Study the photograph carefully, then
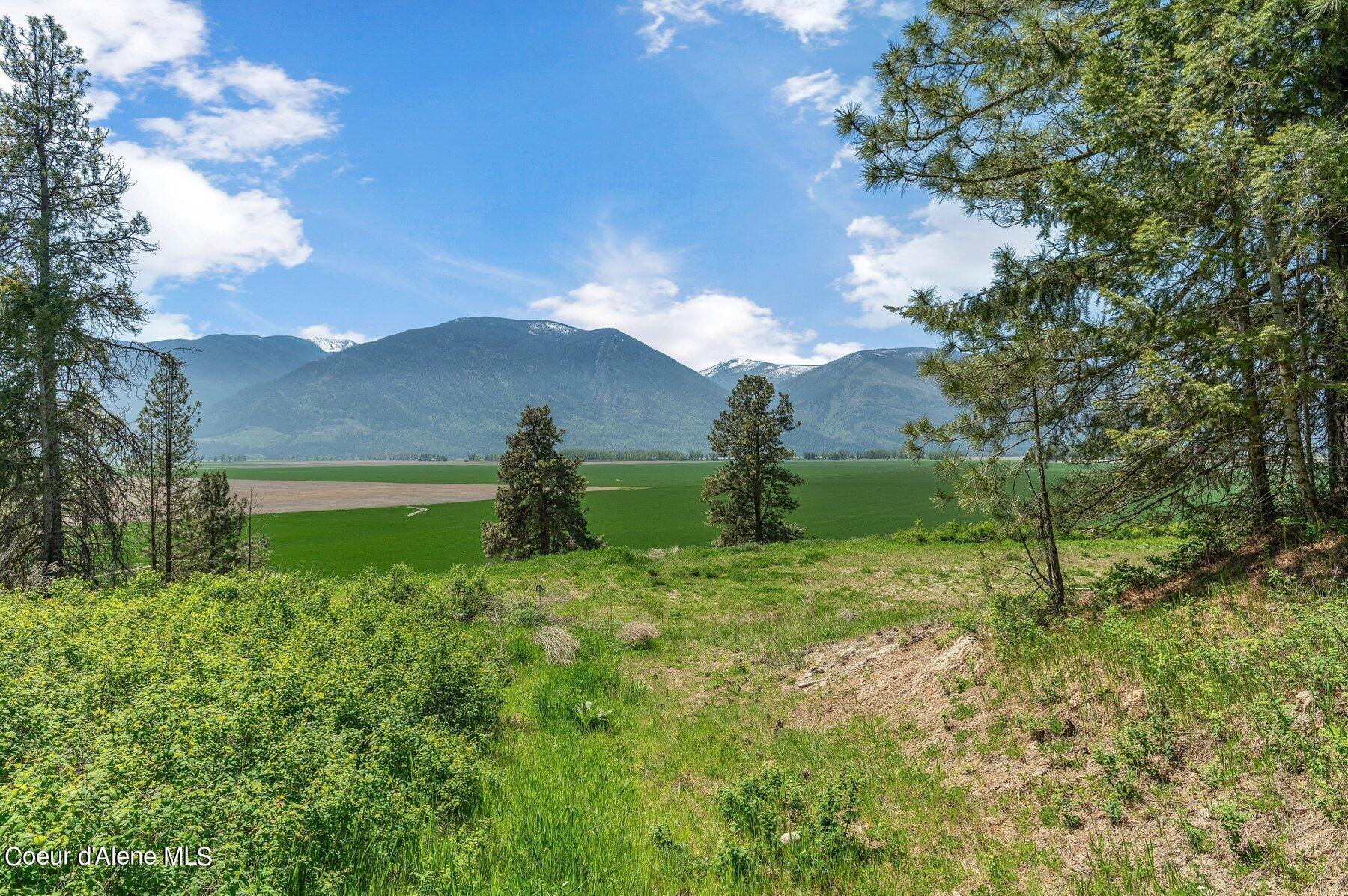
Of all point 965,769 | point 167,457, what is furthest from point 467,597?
point 167,457

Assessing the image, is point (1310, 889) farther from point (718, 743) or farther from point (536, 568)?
point (536, 568)

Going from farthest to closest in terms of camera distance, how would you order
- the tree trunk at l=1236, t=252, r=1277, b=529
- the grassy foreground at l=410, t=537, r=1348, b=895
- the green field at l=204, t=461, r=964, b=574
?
the green field at l=204, t=461, r=964, b=574 → the tree trunk at l=1236, t=252, r=1277, b=529 → the grassy foreground at l=410, t=537, r=1348, b=895

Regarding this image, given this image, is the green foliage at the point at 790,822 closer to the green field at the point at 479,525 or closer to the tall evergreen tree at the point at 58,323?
the tall evergreen tree at the point at 58,323

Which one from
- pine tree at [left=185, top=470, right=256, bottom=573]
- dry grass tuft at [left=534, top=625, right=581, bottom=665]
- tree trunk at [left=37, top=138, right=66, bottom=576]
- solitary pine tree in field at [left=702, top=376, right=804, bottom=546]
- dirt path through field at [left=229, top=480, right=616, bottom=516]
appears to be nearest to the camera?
dry grass tuft at [left=534, top=625, right=581, bottom=665]

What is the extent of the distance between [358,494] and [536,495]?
98.3 m

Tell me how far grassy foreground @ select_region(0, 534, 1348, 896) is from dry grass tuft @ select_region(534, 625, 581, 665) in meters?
1.89

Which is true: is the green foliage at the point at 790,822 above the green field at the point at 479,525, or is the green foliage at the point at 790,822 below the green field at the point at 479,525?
above

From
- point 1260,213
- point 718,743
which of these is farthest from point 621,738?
point 1260,213

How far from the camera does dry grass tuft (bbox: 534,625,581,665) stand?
1070cm

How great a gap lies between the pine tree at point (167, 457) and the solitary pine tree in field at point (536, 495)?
565 inches

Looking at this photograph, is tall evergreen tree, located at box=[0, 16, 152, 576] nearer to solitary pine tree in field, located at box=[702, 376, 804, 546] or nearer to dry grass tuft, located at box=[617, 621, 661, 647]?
dry grass tuft, located at box=[617, 621, 661, 647]

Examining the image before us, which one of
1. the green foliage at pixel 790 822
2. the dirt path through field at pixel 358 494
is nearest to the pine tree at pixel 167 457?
the green foliage at pixel 790 822

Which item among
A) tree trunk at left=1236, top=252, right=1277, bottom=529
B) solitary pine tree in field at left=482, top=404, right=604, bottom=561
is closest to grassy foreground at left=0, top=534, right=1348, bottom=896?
tree trunk at left=1236, top=252, right=1277, bottom=529

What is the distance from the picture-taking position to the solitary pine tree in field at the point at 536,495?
32.4 m
